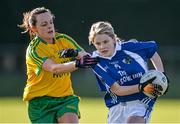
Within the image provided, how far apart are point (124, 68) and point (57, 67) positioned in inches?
26.2

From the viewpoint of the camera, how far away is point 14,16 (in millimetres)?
25047

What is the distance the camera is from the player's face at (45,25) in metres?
8.53

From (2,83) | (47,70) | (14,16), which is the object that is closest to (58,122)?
(47,70)

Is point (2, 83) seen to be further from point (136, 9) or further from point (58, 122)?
point (58, 122)

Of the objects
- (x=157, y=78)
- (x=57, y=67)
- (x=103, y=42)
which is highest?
(x=103, y=42)

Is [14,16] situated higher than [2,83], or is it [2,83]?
[14,16]

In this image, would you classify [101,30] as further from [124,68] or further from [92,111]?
[92,111]

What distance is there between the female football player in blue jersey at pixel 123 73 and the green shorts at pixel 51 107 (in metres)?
0.39

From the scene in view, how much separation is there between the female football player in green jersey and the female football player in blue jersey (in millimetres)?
349

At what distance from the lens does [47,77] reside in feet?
28.4

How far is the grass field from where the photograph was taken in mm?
14523

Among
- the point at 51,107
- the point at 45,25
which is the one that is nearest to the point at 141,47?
the point at 45,25

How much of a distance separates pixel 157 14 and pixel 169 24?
0.51 meters

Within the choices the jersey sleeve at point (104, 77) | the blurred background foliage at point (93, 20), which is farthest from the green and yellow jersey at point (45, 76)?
the blurred background foliage at point (93, 20)
